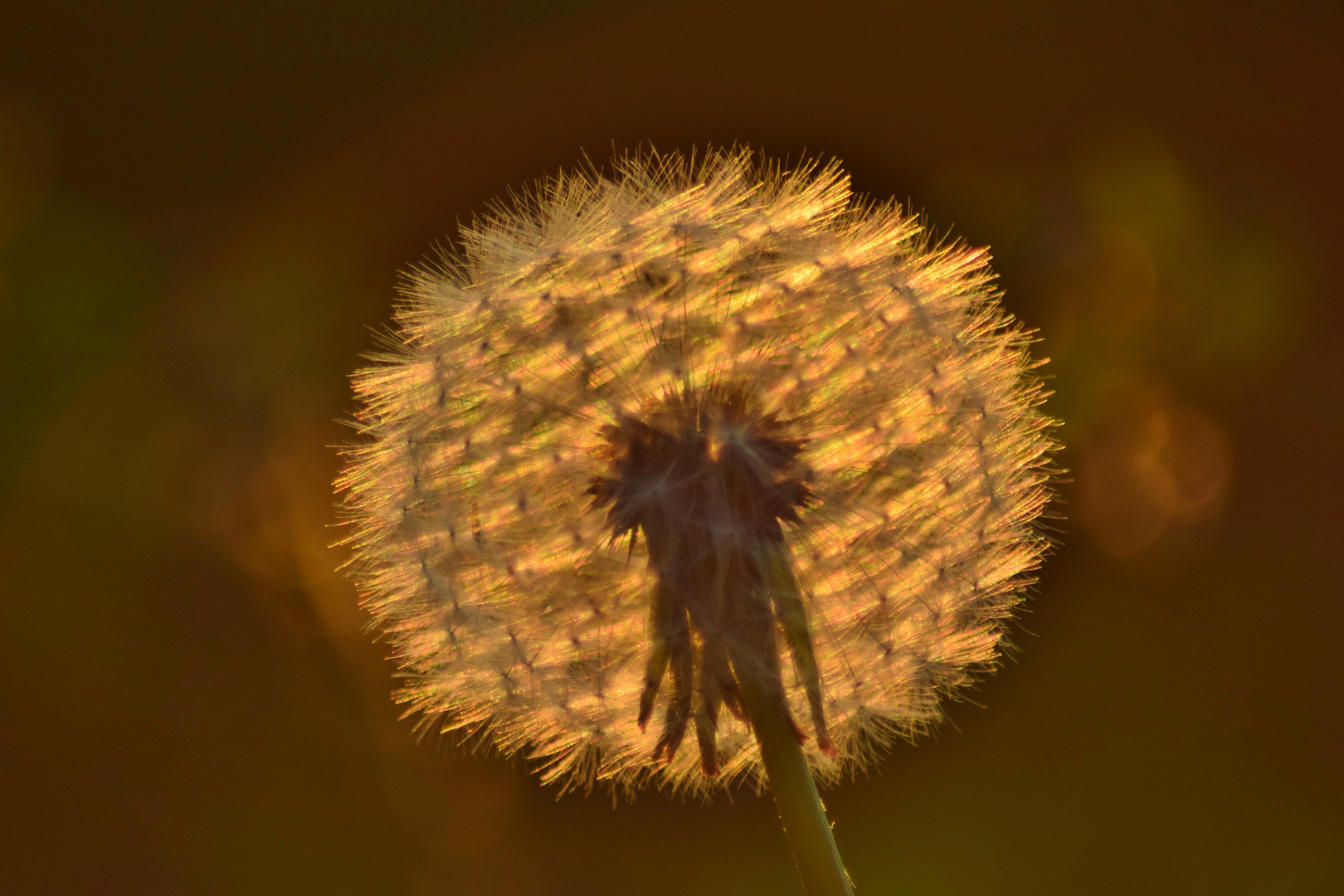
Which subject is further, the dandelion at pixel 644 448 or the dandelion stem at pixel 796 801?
the dandelion at pixel 644 448

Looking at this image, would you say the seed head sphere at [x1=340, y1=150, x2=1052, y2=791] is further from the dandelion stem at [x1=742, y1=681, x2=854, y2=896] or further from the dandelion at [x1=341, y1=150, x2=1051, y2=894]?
the dandelion stem at [x1=742, y1=681, x2=854, y2=896]

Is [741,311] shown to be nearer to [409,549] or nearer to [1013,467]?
[1013,467]

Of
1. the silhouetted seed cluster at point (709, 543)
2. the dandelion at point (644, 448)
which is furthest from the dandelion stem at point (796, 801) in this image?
the dandelion at point (644, 448)

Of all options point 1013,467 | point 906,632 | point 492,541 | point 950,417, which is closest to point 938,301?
point 950,417

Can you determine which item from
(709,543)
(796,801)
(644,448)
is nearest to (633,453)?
(644,448)

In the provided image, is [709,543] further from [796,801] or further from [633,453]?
[796,801]

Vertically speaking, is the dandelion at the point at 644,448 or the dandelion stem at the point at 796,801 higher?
the dandelion at the point at 644,448

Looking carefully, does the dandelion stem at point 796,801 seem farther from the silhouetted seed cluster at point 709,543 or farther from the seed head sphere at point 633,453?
the seed head sphere at point 633,453
